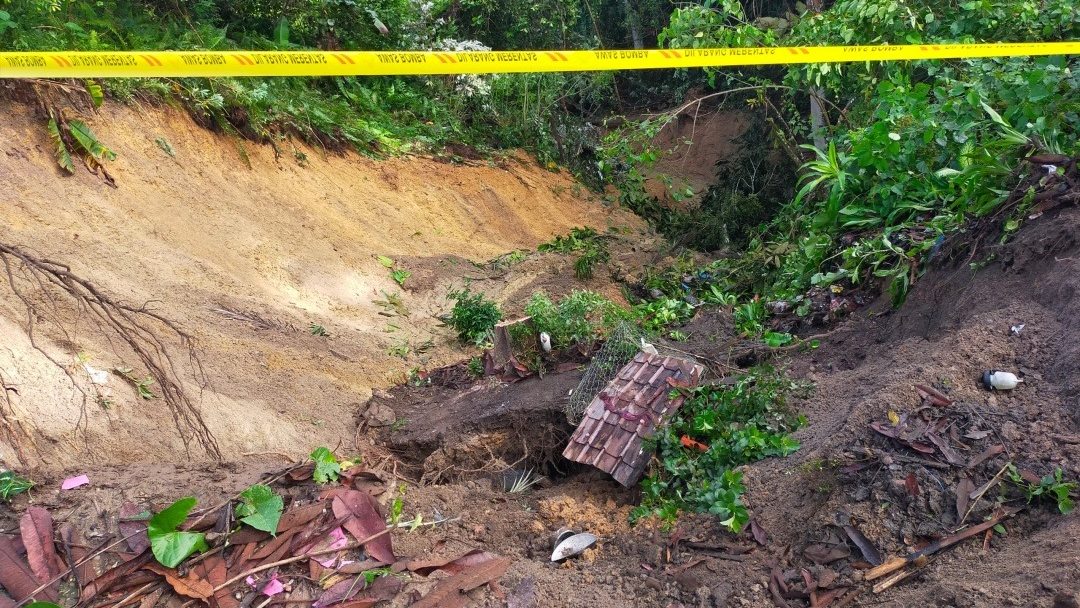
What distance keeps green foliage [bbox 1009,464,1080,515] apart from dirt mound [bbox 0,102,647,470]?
437 centimetres

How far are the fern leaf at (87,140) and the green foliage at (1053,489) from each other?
7.64m

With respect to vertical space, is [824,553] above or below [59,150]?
below

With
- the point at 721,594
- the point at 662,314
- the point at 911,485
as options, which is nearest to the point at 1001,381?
the point at 911,485

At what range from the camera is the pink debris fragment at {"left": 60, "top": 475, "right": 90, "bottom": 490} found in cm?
374

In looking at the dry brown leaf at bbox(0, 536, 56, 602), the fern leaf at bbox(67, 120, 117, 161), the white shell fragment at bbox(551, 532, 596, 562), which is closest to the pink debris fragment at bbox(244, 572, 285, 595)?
the dry brown leaf at bbox(0, 536, 56, 602)

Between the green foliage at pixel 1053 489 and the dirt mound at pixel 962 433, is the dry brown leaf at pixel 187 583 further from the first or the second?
the green foliage at pixel 1053 489

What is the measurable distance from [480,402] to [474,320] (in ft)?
5.86

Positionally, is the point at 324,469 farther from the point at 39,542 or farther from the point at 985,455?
the point at 985,455

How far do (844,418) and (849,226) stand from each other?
311cm

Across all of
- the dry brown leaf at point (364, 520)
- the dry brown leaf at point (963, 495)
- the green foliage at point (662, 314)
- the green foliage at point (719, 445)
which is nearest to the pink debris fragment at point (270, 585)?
the dry brown leaf at point (364, 520)

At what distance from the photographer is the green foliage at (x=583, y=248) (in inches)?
362

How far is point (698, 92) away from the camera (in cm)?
1717

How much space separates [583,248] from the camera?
1052 centimetres

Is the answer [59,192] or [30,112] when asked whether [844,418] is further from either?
[30,112]
